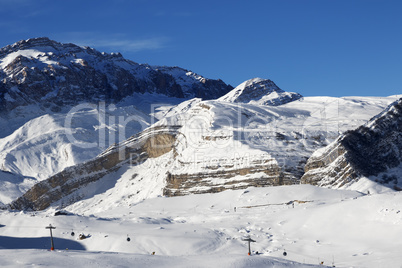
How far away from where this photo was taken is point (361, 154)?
137375mm

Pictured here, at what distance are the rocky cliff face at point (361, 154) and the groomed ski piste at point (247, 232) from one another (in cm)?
1504

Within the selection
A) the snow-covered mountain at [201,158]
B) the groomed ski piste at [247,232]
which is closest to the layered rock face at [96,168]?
the snow-covered mountain at [201,158]

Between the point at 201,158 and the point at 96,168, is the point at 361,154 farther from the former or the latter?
the point at 96,168

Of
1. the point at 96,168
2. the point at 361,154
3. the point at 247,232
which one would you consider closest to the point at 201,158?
the point at 361,154

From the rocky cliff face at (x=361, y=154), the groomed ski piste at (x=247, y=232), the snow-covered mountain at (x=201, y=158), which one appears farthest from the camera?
the snow-covered mountain at (x=201, y=158)

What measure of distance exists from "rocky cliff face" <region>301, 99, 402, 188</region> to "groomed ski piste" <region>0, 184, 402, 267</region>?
1504 centimetres

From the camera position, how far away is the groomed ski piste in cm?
7950

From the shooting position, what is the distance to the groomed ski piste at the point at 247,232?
79500 mm

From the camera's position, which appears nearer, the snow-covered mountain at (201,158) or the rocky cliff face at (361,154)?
the rocky cliff face at (361,154)

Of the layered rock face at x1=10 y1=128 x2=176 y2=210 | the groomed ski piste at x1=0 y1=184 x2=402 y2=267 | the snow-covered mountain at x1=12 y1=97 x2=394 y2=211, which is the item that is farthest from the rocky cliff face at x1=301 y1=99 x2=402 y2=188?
the layered rock face at x1=10 y1=128 x2=176 y2=210

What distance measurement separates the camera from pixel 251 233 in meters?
94.4

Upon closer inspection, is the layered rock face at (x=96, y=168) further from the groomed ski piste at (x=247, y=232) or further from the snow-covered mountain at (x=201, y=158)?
the groomed ski piste at (x=247, y=232)

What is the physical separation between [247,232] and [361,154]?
49094mm

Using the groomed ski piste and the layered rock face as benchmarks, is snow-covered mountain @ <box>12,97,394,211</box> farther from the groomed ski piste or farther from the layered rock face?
the groomed ski piste
